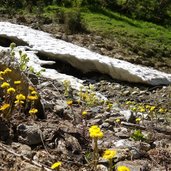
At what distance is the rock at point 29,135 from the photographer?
12.3 ft

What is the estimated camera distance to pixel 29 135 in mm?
3762

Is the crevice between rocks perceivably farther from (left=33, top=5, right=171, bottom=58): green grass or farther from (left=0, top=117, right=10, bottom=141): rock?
(left=0, top=117, right=10, bottom=141): rock

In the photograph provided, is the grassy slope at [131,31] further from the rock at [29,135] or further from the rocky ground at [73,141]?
the rock at [29,135]

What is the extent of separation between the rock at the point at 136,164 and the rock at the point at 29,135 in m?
0.75

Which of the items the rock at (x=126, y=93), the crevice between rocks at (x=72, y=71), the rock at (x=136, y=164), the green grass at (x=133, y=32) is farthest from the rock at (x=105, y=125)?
the green grass at (x=133, y=32)

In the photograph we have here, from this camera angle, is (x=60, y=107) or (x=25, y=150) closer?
(x=25, y=150)

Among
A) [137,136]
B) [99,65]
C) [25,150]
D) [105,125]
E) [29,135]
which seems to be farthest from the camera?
[99,65]

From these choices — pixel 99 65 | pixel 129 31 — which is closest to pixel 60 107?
pixel 99 65

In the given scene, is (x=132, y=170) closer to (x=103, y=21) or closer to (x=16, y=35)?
(x=16, y=35)

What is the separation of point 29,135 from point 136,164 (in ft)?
3.21

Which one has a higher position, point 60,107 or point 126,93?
point 60,107

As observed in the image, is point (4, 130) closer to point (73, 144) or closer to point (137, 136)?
point (73, 144)

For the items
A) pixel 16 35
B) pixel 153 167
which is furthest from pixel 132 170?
pixel 16 35

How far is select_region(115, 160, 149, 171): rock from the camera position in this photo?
3424 mm
